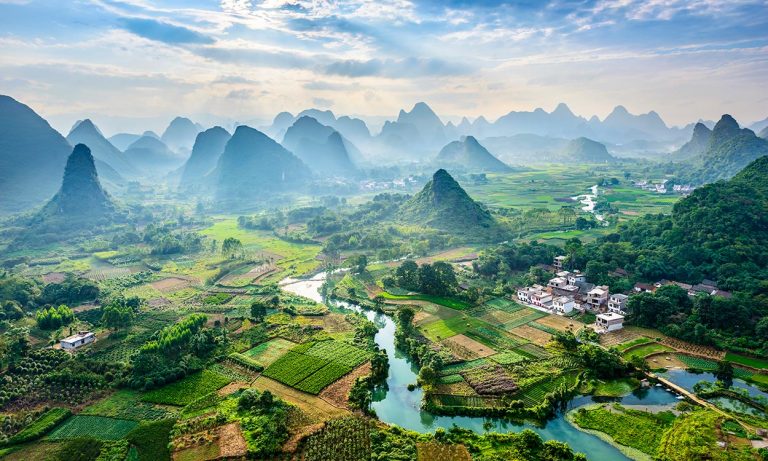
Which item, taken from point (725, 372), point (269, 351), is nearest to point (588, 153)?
point (725, 372)

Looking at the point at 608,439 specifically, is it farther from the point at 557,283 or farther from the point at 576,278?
the point at 576,278

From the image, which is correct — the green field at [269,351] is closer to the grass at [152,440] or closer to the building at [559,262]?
the grass at [152,440]

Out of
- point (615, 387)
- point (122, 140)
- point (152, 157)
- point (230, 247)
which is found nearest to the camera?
point (615, 387)

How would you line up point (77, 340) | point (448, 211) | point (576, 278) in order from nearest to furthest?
point (77, 340) → point (576, 278) → point (448, 211)

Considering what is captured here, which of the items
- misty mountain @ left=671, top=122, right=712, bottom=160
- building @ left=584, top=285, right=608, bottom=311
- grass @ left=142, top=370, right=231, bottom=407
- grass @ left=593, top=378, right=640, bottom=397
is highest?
misty mountain @ left=671, top=122, right=712, bottom=160

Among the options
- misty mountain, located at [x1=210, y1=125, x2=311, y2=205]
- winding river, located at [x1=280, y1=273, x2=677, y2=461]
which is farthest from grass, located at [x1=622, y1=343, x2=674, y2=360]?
misty mountain, located at [x1=210, y1=125, x2=311, y2=205]

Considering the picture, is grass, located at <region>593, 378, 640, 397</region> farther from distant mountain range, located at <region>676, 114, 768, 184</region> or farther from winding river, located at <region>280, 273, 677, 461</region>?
distant mountain range, located at <region>676, 114, 768, 184</region>

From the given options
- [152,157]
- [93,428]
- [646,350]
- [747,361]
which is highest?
[152,157]
